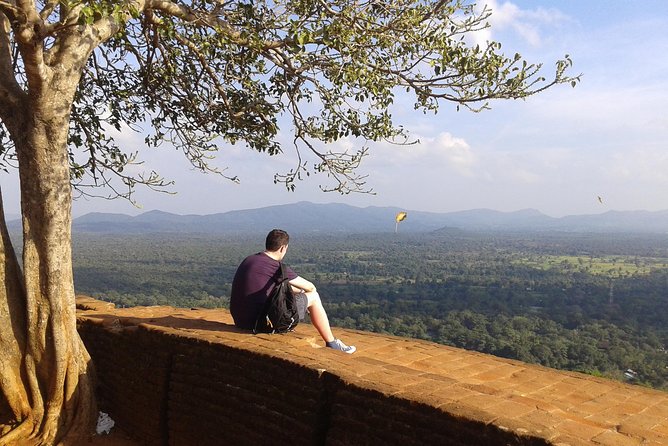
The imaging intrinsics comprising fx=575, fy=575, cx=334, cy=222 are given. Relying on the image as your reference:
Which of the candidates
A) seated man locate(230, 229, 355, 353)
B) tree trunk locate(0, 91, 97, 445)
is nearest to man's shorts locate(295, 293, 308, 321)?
seated man locate(230, 229, 355, 353)

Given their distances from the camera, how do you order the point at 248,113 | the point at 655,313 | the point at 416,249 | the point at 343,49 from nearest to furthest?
the point at 343,49 < the point at 248,113 < the point at 655,313 < the point at 416,249

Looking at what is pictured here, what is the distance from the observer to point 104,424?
5.27 meters

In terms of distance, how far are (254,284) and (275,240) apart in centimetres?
45

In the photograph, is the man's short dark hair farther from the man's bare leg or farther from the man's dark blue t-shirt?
the man's bare leg

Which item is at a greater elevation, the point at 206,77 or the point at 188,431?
the point at 206,77

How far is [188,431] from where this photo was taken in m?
4.54

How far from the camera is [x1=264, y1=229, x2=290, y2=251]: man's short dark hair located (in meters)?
5.18

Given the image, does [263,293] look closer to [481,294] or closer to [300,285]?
[300,285]

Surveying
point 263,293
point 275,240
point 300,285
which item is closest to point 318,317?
point 300,285

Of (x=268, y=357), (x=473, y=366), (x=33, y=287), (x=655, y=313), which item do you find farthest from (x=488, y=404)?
(x=655, y=313)

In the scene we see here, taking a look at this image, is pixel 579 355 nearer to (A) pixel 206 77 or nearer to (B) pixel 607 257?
(A) pixel 206 77

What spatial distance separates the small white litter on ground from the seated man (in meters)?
1.54

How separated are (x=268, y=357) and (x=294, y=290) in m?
1.09

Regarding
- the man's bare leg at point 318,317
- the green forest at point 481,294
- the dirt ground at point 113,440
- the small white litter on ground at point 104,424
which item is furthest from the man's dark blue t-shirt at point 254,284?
the green forest at point 481,294
